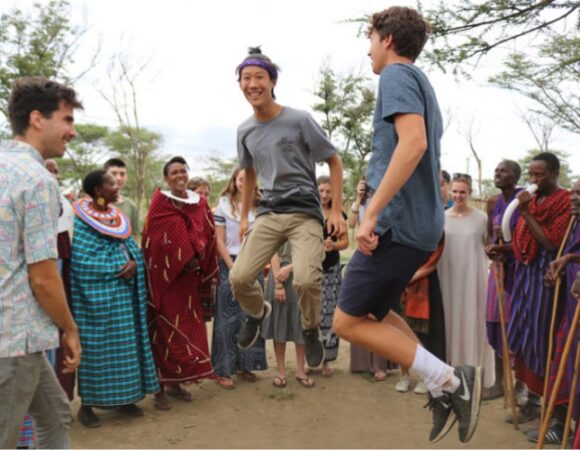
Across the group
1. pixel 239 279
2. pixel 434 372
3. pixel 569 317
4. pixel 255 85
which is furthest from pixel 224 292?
pixel 569 317

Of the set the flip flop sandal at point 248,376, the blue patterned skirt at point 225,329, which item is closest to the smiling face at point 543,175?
the blue patterned skirt at point 225,329

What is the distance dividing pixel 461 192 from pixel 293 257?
2040 mm

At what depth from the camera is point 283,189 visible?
3.95m

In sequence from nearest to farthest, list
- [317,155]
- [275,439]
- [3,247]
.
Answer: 1. [3,247]
2. [317,155]
3. [275,439]

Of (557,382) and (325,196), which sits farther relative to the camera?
(325,196)

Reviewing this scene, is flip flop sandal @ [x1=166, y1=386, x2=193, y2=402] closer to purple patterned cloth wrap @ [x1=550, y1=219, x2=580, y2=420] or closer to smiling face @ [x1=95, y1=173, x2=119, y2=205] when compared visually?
smiling face @ [x1=95, y1=173, x2=119, y2=205]

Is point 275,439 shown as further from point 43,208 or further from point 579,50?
point 579,50

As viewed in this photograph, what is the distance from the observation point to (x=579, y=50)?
15.5 ft

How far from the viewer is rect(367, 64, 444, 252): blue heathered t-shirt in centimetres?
277

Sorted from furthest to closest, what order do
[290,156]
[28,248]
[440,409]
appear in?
[290,156] < [440,409] < [28,248]

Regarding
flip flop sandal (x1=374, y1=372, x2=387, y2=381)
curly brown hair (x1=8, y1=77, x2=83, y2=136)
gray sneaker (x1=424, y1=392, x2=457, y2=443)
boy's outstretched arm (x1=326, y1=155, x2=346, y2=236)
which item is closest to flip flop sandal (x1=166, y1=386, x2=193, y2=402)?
flip flop sandal (x1=374, y1=372, x2=387, y2=381)

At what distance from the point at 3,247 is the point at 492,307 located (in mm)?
4008

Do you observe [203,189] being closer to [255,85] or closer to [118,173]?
[118,173]

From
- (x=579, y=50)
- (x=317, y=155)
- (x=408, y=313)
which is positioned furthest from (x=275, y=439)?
(x=579, y=50)
